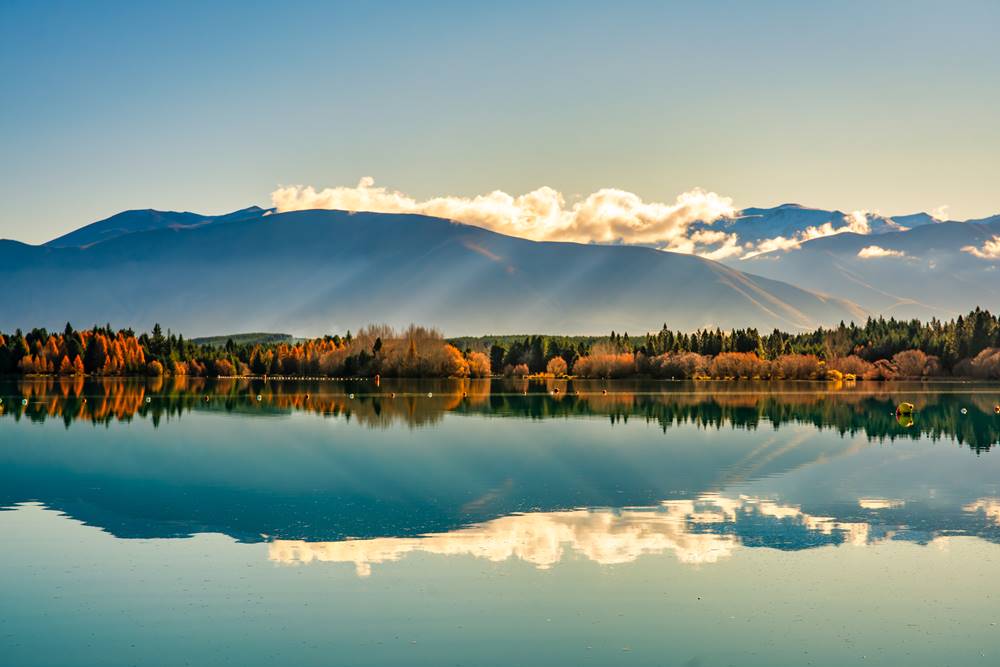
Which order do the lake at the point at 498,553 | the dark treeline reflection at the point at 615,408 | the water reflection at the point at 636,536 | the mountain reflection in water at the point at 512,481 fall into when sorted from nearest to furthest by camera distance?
the lake at the point at 498,553, the water reflection at the point at 636,536, the mountain reflection in water at the point at 512,481, the dark treeline reflection at the point at 615,408

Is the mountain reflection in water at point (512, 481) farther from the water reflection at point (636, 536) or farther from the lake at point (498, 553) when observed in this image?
the lake at point (498, 553)

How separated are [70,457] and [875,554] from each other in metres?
45.7

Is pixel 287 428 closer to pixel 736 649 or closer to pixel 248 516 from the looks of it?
pixel 248 516

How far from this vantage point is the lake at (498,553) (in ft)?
74.5

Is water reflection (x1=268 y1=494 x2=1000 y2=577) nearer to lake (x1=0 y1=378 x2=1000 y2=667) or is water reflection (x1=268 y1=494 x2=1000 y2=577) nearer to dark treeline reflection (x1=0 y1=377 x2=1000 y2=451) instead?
lake (x1=0 y1=378 x2=1000 y2=667)

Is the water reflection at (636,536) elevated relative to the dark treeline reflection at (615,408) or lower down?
lower down

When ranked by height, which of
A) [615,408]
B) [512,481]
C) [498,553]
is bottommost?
[498,553]

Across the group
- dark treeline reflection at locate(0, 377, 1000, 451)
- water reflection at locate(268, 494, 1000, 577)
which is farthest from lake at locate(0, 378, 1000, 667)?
dark treeline reflection at locate(0, 377, 1000, 451)

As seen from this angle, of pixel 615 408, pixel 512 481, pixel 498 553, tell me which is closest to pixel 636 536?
pixel 498 553

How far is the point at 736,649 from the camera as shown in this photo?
73.4 ft

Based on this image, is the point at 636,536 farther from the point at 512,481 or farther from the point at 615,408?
the point at 615,408

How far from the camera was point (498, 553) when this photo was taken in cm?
3091

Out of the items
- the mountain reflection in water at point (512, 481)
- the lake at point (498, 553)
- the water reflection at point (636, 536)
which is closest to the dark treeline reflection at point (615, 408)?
the mountain reflection in water at point (512, 481)

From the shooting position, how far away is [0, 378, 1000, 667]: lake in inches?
894
